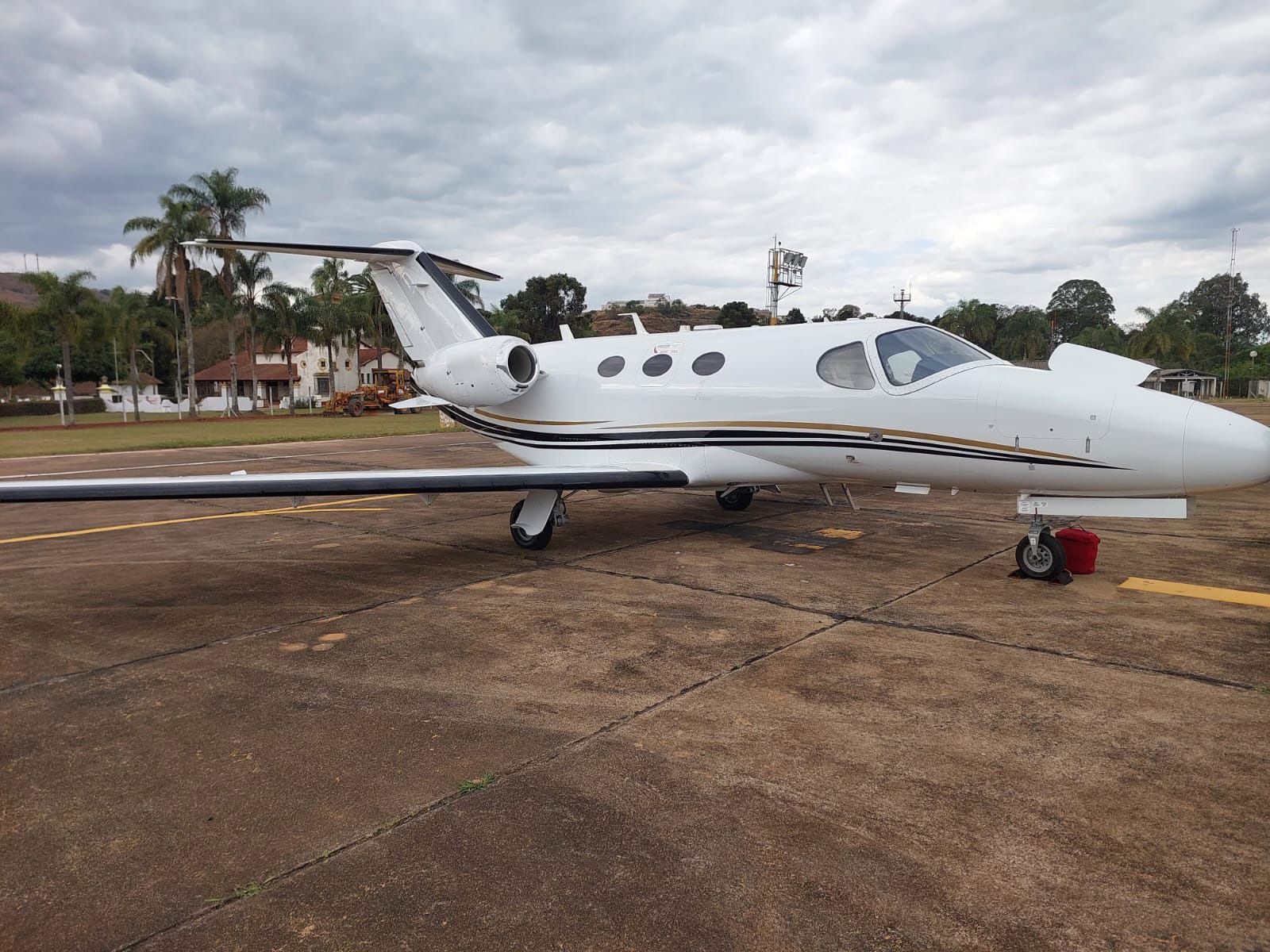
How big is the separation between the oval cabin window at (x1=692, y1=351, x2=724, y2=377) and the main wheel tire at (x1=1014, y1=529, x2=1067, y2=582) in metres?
3.65

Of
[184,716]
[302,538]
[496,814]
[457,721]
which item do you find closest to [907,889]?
[496,814]

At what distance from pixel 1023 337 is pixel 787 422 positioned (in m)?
93.8

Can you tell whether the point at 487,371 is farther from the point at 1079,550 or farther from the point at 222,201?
the point at 222,201

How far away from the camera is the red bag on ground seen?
7172mm

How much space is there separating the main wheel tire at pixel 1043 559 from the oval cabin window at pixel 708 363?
3645 mm

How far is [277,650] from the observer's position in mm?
5379


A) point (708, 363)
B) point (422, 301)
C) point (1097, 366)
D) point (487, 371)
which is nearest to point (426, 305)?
point (422, 301)

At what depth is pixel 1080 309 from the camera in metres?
127

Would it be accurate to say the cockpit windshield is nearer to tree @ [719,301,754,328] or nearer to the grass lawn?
the grass lawn

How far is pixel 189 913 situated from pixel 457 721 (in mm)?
1637

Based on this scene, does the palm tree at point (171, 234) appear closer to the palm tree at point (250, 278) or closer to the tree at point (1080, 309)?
the palm tree at point (250, 278)

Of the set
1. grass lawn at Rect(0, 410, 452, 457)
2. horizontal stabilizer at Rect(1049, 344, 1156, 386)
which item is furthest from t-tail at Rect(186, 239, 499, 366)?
grass lawn at Rect(0, 410, 452, 457)

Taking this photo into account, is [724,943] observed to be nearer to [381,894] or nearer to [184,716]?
[381,894]

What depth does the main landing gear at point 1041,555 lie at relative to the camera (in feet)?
22.7
